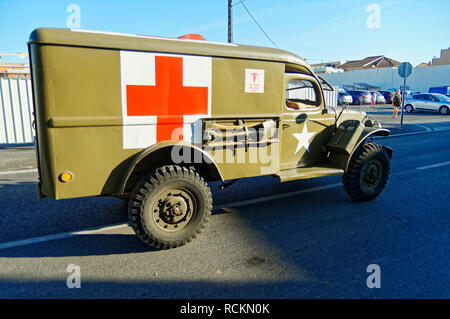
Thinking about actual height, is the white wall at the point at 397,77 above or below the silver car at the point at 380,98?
above

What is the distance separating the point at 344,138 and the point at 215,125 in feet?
7.40

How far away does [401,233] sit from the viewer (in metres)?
4.26

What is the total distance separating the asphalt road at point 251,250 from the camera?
3086 mm

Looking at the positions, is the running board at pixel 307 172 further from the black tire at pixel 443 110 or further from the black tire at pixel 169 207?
the black tire at pixel 443 110

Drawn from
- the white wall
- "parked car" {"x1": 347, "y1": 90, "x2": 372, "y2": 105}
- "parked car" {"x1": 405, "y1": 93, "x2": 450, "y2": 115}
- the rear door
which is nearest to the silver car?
"parked car" {"x1": 347, "y1": 90, "x2": 372, "y2": 105}

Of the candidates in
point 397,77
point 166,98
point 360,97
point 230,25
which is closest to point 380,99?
point 360,97

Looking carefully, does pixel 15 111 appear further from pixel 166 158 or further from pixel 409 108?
pixel 409 108

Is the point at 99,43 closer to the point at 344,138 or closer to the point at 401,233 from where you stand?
the point at 344,138

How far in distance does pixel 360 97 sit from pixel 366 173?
29.5m

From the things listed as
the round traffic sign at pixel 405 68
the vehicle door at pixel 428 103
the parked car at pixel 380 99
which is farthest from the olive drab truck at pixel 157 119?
the parked car at pixel 380 99

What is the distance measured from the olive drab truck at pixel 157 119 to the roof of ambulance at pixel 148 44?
0.03 ft

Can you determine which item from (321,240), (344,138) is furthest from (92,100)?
(344,138)

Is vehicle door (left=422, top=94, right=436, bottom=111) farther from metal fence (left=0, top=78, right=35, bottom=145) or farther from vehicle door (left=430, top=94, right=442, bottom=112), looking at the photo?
metal fence (left=0, top=78, right=35, bottom=145)

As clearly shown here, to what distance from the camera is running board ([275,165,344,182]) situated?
15.7 ft
